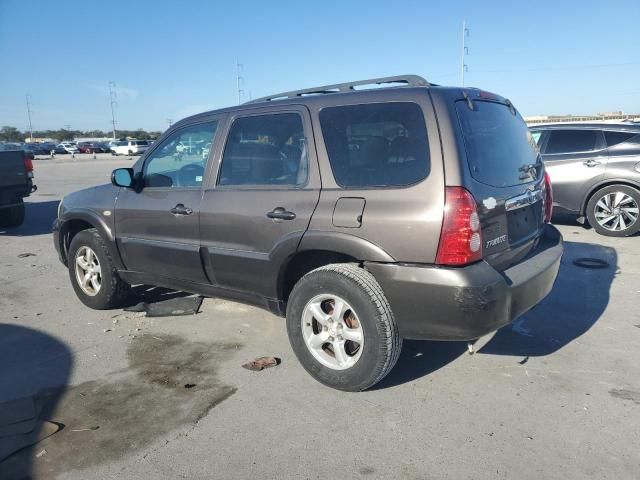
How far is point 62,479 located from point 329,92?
9.40ft

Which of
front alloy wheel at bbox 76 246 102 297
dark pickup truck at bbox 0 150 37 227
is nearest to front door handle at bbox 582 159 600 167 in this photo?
front alloy wheel at bbox 76 246 102 297

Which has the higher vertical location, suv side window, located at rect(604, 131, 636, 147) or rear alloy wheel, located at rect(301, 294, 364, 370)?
suv side window, located at rect(604, 131, 636, 147)

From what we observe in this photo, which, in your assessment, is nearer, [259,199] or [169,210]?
[259,199]

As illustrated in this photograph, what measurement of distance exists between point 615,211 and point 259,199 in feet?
20.7

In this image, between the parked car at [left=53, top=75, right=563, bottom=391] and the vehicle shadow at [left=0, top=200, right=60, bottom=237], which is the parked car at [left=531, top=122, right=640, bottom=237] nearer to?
the parked car at [left=53, top=75, right=563, bottom=391]

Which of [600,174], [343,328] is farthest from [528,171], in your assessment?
[600,174]

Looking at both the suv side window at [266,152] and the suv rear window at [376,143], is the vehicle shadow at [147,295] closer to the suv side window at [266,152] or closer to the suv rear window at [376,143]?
the suv side window at [266,152]

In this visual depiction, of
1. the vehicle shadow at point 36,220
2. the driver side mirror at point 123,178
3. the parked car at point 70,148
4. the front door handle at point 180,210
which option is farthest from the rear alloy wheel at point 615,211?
the parked car at point 70,148

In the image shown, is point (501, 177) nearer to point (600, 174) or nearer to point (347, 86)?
Result: point (347, 86)

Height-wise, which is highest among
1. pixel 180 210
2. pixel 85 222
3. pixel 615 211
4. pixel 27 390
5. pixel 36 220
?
pixel 180 210

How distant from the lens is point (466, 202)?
2.93m

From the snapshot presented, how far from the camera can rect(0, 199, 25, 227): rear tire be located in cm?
977

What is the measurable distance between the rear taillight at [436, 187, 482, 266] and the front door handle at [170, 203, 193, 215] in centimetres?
214

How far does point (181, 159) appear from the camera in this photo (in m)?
4.45
